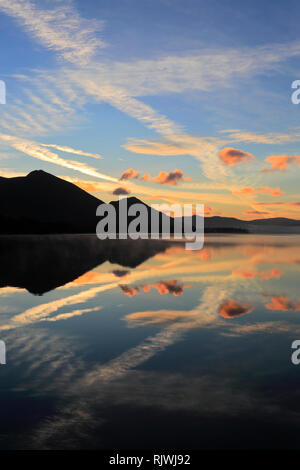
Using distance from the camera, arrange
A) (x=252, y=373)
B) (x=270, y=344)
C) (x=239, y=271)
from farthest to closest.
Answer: (x=239, y=271)
(x=270, y=344)
(x=252, y=373)

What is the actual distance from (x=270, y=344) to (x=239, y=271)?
19303mm

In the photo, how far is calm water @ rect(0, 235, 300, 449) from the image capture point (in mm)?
6484

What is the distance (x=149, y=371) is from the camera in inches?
364

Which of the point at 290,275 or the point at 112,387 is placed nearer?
the point at 112,387

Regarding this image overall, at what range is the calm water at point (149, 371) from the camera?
6484 mm
